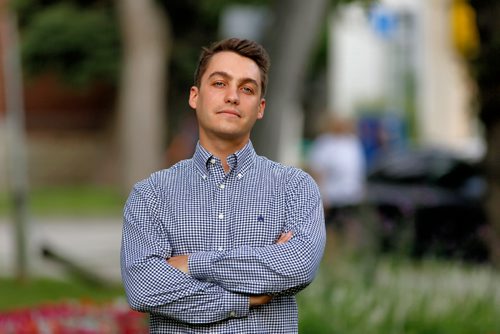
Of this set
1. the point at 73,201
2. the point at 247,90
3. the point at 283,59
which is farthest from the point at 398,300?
→ the point at 73,201

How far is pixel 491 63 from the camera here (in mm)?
13984

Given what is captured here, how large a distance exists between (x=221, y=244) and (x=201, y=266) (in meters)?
0.10

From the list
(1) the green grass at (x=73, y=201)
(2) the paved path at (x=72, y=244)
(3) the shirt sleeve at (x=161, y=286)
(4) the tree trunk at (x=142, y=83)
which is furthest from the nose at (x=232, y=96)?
(1) the green grass at (x=73, y=201)

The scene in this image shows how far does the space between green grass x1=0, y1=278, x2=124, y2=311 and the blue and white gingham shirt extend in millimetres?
7614

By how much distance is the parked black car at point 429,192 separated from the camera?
15438mm

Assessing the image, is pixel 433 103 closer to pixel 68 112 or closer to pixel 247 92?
pixel 68 112

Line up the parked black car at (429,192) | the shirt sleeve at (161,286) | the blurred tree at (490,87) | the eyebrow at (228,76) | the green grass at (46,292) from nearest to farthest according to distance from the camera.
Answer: the shirt sleeve at (161,286) → the eyebrow at (228,76) → the green grass at (46,292) → the blurred tree at (490,87) → the parked black car at (429,192)

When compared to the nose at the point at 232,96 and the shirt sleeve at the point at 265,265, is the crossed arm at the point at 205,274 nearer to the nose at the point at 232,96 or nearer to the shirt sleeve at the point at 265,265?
the shirt sleeve at the point at 265,265

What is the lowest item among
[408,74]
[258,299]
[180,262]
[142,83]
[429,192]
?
[258,299]

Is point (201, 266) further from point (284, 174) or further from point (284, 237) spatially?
point (284, 174)

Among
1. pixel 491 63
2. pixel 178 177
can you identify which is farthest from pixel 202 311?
pixel 491 63

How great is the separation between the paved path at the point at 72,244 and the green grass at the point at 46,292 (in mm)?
212

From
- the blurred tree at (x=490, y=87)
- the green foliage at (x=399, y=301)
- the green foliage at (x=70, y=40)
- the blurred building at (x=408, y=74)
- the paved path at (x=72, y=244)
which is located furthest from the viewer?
the blurred building at (x=408, y=74)

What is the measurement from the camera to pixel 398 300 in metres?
8.64
